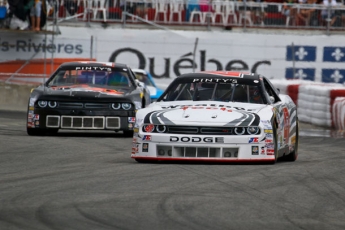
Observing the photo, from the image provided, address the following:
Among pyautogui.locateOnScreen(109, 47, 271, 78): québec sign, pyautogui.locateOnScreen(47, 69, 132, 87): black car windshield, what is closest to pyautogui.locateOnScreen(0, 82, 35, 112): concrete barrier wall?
pyautogui.locateOnScreen(109, 47, 271, 78): québec sign

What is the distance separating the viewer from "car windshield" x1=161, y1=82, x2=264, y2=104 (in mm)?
11672

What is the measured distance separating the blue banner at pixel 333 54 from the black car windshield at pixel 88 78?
14.4 metres

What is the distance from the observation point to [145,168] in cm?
1011

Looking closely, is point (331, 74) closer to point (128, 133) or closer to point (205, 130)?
point (128, 133)

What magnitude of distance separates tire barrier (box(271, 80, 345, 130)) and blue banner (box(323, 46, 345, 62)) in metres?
5.57

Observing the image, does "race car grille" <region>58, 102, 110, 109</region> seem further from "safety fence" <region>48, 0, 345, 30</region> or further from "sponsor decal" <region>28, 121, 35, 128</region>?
"safety fence" <region>48, 0, 345, 30</region>

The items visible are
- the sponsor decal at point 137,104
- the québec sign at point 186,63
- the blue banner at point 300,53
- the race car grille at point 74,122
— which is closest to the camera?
the race car grille at point 74,122

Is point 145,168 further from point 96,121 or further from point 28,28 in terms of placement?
point 28,28

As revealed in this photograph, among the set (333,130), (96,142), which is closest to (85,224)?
(96,142)

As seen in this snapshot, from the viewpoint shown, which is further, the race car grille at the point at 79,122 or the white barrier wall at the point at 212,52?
the white barrier wall at the point at 212,52

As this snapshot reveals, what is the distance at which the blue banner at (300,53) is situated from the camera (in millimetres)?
29609

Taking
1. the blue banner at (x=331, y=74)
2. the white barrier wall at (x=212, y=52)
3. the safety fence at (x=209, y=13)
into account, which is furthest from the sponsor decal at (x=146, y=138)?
the blue banner at (x=331, y=74)

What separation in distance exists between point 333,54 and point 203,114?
19746 mm

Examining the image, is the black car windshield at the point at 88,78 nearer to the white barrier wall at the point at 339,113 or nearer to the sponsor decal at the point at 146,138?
the sponsor decal at the point at 146,138
